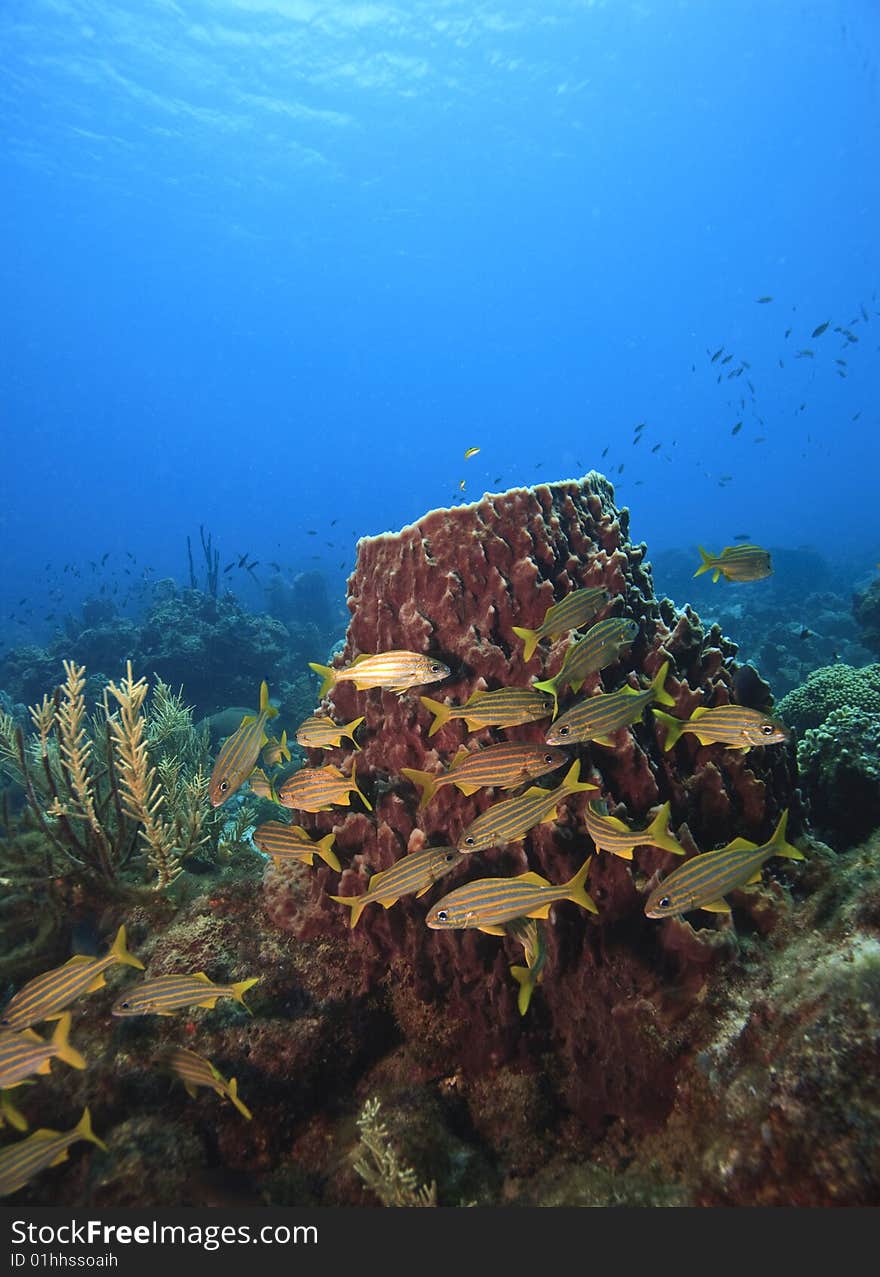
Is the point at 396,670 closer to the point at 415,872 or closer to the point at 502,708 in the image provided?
the point at 502,708

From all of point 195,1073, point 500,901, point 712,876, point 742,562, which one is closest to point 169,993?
point 195,1073

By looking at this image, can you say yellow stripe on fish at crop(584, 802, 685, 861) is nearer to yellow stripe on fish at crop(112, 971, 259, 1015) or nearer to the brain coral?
yellow stripe on fish at crop(112, 971, 259, 1015)

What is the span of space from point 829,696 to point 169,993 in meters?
8.83

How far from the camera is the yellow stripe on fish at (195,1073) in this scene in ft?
9.78

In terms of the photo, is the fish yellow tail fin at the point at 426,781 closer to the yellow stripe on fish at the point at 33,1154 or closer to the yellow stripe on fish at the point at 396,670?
the yellow stripe on fish at the point at 396,670

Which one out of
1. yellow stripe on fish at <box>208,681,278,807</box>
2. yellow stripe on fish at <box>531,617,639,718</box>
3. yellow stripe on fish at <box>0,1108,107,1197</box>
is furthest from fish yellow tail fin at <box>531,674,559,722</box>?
yellow stripe on fish at <box>0,1108,107,1197</box>

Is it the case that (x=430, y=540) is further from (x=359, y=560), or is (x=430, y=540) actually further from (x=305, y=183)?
(x=305, y=183)

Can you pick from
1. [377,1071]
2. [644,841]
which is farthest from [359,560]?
[377,1071]

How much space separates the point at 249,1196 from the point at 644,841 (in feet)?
8.94

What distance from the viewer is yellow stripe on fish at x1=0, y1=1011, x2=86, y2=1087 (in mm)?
2551

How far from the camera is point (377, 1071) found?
358cm

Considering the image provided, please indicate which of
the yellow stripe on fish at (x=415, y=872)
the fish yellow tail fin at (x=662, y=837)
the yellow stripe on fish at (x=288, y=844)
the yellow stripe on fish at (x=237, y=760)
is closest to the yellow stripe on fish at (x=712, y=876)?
the fish yellow tail fin at (x=662, y=837)

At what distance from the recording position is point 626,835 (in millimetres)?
2945

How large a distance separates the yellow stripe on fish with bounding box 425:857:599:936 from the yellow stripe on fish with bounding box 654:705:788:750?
1.15 meters
